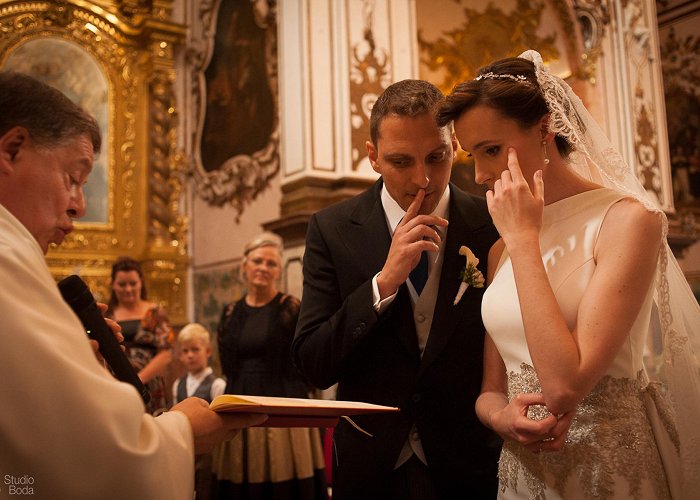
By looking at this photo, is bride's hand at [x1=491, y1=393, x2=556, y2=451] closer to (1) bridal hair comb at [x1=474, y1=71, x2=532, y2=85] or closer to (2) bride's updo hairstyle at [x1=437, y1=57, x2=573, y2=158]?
(2) bride's updo hairstyle at [x1=437, y1=57, x2=573, y2=158]

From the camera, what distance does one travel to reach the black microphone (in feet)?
5.74

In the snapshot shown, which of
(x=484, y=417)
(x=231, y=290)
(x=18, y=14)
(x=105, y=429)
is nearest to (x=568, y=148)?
(x=484, y=417)

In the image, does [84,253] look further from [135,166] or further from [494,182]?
[494,182]

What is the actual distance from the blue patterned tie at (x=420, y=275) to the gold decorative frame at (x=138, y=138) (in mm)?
6158

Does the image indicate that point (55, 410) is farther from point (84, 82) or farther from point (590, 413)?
point (84, 82)

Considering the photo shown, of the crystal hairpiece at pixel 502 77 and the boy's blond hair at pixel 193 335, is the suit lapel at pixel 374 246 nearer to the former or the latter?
the crystal hairpiece at pixel 502 77

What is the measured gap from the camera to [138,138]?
8344 mm

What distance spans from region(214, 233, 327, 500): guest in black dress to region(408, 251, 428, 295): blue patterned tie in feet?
8.41

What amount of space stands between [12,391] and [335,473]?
1314 mm

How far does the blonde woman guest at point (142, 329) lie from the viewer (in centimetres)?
523

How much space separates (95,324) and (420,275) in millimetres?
1009

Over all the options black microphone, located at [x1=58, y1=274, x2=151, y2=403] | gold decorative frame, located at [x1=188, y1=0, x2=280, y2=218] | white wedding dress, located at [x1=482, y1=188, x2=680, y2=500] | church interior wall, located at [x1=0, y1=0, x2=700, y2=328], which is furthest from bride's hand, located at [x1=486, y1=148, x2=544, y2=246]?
gold decorative frame, located at [x1=188, y1=0, x2=280, y2=218]

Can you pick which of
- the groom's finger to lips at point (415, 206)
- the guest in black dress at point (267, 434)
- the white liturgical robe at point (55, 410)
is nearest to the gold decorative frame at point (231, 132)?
the guest in black dress at point (267, 434)

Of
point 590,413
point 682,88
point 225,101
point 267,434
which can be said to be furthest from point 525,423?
point 682,88
